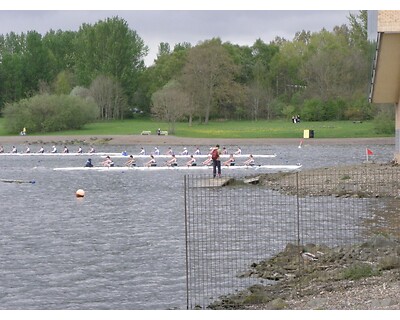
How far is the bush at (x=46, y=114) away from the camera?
102000 millimetres

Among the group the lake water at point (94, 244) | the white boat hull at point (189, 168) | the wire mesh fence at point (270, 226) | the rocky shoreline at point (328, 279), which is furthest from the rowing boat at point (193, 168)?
the rocky shoreline at point (328, 279)

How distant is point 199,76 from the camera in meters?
104

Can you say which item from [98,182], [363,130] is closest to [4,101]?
[363,130]

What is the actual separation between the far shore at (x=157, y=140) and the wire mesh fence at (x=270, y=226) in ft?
151

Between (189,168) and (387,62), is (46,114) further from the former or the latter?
(387,62)

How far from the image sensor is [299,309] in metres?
14.1

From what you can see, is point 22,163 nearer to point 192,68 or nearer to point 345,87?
point 192,68

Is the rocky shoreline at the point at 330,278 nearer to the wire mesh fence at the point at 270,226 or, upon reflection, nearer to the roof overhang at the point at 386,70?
the wire mesh fence at the point at 270,226

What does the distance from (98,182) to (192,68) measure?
196 ft

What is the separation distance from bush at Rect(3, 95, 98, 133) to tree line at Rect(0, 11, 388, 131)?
1288 mm

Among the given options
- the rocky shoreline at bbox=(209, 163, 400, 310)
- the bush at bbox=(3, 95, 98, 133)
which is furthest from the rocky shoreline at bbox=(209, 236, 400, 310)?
the bush at bbox=(3, 95, 98, 133)

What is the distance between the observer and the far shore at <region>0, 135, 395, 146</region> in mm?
80875

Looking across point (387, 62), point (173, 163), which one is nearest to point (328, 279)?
point (387, 62)

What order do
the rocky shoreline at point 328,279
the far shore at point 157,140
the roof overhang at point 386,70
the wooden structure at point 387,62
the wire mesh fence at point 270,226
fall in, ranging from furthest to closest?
the far shore at point 157,140
the roof overhang at point 386,70
the wooden structure at point 387,62
the wire mesh fence at point 270,226
the rocky shoreline at point 328,279
